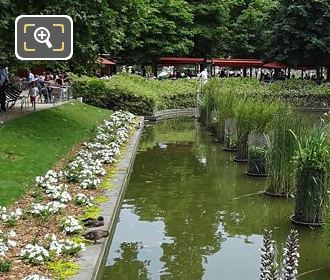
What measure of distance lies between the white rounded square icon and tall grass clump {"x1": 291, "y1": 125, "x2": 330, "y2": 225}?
4903 mm

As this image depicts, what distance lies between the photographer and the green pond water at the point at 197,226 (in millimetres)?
7297

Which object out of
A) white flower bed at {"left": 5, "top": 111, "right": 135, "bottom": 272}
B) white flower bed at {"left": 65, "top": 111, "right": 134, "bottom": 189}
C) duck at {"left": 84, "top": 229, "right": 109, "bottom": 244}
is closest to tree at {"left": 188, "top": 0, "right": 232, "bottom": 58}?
white flower bed at {"left": 65, "top": 111, "right": 134, "bottom": 189}

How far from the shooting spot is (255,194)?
11.3 metres

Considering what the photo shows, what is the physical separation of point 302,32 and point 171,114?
50.4 ft

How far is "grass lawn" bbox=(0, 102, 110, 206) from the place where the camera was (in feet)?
31.7

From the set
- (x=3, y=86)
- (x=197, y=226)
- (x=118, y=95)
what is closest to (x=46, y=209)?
(x=197, y=226)

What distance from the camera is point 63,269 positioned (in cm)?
607

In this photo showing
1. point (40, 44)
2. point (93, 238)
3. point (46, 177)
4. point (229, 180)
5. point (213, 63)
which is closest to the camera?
point (40, 44)

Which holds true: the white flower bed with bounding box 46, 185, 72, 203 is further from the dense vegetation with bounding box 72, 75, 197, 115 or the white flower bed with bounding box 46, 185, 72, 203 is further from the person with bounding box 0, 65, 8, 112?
the dense vegetation with bounding box 72, 75, 197, 115

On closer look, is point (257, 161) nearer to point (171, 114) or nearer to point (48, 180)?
point (48, 180)

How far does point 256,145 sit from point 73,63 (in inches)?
261

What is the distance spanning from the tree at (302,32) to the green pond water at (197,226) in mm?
26464

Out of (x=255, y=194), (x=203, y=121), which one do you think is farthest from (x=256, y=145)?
(x=203, y=121)

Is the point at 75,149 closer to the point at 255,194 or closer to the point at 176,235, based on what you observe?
the point at 255,194
